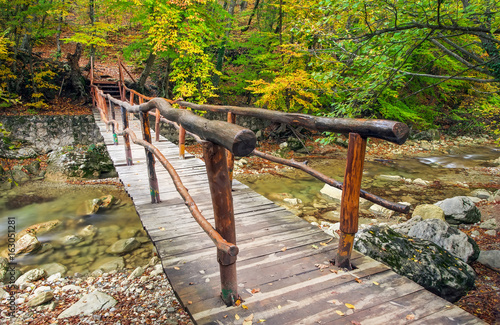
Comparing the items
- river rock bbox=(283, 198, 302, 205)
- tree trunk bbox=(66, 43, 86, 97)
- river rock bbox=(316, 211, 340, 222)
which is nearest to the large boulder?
river rock bbox=(283, 198, 302, 205)

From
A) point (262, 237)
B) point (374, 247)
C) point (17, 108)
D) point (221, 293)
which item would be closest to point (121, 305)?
point (262, 237)

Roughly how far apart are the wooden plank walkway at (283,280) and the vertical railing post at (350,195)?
160 millimetres

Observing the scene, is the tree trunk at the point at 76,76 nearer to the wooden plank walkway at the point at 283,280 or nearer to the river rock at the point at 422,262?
the wooden plank walkway at the point at 283,280

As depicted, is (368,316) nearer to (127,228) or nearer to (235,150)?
(235,150)

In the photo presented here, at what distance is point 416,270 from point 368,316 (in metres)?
1.92

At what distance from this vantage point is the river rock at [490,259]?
4.23m

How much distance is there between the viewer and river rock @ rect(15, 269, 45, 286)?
4.58 metres

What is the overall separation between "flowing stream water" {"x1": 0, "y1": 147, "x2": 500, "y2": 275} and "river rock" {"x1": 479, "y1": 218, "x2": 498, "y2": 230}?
77.4 inches

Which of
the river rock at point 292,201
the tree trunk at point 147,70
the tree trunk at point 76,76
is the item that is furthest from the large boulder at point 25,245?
the tree trunk at point 76,76

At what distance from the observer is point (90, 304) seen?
396 centimetres

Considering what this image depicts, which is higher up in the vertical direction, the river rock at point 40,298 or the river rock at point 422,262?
the river rock at point 422,262

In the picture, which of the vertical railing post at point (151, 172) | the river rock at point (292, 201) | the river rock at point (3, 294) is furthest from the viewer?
the river rock at point (292, 201)

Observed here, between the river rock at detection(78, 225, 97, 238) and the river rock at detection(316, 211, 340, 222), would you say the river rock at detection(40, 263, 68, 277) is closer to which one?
the river rock at detection(78, 225, 97, 238)

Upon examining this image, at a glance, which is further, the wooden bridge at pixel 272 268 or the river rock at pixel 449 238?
the river rock at pixel 449 238
